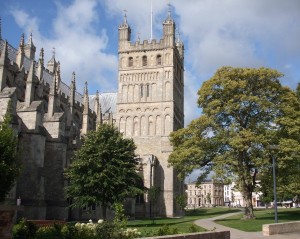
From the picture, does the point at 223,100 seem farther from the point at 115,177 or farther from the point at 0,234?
the point at 0,234

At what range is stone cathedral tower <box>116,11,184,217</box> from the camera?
2072 inches

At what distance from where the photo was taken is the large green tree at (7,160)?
14602mm

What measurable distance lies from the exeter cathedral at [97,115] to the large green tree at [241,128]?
1103 centimetres

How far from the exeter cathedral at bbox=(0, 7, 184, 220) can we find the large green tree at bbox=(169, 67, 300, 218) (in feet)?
36.2

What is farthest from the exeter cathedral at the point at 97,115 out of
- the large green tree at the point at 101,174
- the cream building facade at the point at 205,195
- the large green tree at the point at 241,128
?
the cream building facade at the point at 205,195

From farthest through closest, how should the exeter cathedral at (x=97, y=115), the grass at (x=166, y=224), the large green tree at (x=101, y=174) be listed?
the exeter cathedral at (x=97, y=115) → the large green tree at (x=101, y=174) → the grass at (x=166, y=224)

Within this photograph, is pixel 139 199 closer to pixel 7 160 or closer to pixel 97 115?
pixel 97 115

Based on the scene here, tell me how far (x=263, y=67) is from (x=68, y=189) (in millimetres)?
17975

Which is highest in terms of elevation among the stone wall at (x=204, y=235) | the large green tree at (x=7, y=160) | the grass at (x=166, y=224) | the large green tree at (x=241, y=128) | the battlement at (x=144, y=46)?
the battlement at (x=144, y=46)

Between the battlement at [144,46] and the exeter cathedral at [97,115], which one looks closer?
the exeter cathedral at [97,115]

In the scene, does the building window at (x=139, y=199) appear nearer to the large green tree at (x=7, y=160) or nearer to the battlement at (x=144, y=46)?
the battlement at (x=144, y=46)

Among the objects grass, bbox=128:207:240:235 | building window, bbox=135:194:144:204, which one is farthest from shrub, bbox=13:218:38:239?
building window, bbox=135:194:144:204

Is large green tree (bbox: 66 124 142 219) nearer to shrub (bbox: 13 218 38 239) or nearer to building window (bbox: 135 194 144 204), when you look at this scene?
shrub (bbox: 13 218 38 239)

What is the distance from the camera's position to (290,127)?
93.3 feet
